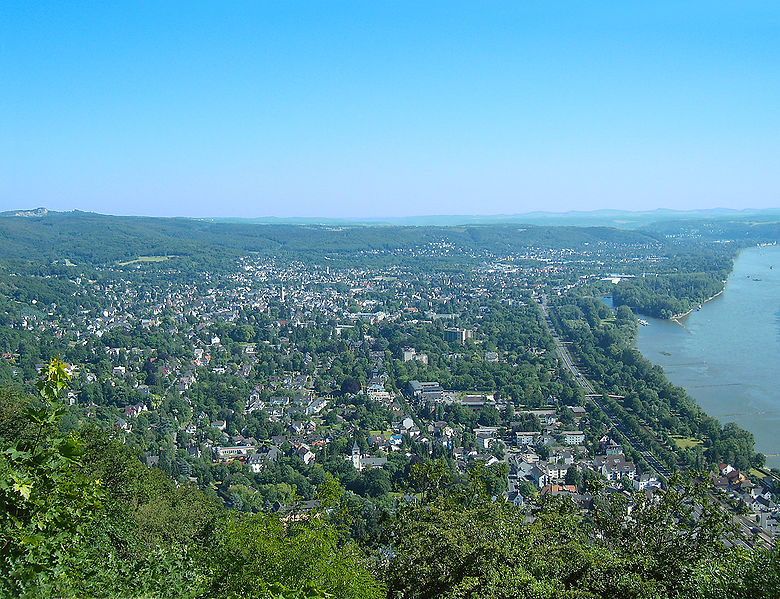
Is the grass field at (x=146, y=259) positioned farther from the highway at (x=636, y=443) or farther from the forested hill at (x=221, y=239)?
the highway at (x=636, y=443)

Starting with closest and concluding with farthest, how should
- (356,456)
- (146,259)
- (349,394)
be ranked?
1. (356,456)
2. (349,394)
3. (146,259)

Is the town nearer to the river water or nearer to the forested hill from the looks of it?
the river water

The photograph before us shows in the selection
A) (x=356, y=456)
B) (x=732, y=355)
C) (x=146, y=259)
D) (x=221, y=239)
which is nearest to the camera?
(x=356, y=456)

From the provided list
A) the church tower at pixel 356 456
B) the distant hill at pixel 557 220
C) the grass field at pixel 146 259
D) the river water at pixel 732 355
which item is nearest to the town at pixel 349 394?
the church tower at pixel 356 456

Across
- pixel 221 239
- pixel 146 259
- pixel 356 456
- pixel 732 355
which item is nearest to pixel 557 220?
pixel 221 239

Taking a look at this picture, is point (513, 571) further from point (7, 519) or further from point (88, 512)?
point (7, 519)

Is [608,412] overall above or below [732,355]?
below

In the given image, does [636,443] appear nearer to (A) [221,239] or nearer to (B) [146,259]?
(B) [146,259]
